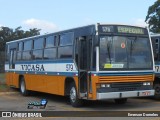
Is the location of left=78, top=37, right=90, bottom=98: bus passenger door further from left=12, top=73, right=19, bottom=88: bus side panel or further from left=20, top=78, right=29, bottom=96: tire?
left=12, top=73, right=19, bottom=88: bus side panel

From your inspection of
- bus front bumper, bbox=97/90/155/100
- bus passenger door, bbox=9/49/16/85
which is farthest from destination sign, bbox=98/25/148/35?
bus passenger door, bbox=9/49/16/85

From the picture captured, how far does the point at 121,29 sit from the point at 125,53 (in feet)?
3.04

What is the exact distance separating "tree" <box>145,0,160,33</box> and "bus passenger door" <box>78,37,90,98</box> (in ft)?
135

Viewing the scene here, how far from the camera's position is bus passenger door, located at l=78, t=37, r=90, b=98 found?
Answer: 15391 mm

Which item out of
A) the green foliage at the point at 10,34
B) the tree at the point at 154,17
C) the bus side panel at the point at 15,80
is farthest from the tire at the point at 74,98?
the green foliage at the point at 10,34

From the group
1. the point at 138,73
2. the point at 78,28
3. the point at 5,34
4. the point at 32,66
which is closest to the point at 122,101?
the point at 138,73

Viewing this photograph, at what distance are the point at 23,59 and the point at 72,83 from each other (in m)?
6.19

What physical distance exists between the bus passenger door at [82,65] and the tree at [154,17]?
41.2 m

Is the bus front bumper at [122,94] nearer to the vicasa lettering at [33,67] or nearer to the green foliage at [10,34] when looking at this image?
the vicasa lettering at [33,67]

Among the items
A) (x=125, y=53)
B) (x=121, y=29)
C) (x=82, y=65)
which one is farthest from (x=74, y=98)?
(x=121, y=29)

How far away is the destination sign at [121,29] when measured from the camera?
15045mm

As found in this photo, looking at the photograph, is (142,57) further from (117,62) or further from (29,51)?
(29,51)

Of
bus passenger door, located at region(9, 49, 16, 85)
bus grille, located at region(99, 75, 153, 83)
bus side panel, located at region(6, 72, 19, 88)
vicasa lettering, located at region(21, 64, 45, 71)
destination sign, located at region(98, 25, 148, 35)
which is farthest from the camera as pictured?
bus passenger door, located at region(9, 49, 16, 85)

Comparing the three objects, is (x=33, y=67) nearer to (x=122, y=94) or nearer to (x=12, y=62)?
(x=12, y=62)
